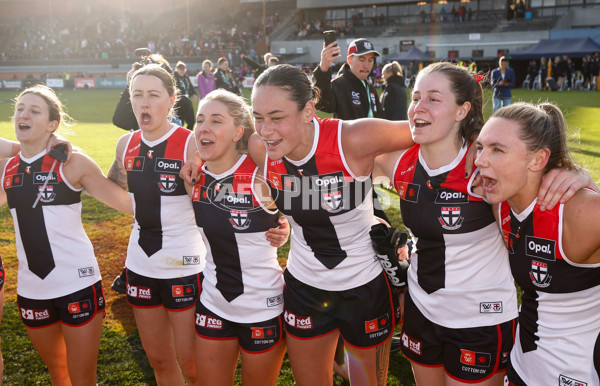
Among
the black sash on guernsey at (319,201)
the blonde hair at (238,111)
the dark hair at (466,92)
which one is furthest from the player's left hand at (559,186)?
the blonde hair at (238,111)

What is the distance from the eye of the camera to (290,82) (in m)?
2.82

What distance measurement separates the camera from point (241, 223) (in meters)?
3.02

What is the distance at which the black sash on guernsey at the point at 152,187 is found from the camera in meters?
3.31

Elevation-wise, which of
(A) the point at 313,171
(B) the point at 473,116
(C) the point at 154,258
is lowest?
(C) the point at 154,258

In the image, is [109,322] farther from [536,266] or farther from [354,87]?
[536,266]

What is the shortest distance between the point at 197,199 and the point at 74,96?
30.9m

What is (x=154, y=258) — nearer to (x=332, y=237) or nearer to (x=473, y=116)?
(x=332, y=237)

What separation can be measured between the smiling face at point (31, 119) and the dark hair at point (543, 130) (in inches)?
112

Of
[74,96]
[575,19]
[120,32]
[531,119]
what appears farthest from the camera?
[120,32]

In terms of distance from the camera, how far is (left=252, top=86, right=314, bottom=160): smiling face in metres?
2.80

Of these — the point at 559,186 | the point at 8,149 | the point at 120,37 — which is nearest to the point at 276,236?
the point at 559,186

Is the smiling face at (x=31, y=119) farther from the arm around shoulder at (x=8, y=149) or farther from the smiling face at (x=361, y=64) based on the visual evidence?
the smiling face at (x=361, y=64)

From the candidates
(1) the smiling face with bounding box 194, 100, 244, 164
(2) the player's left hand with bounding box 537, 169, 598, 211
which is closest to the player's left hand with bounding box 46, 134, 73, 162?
(1) the smiling face with bounding box 194, 100, 244, 164

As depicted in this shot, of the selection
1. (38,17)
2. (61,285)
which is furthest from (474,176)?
(38,17)
